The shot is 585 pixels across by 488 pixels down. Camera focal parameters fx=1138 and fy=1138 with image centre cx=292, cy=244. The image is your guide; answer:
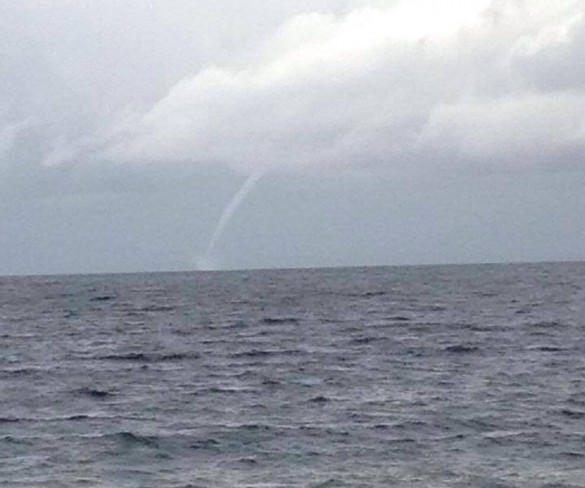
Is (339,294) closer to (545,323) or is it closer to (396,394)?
(545,323)

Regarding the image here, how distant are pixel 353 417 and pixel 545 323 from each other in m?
36.0

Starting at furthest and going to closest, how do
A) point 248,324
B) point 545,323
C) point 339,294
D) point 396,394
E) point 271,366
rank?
point 339,294, point 248,324, point 545,323, point 271,366, point 396,394

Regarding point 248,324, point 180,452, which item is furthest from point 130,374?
point 248,324

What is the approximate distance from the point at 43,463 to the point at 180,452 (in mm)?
3781

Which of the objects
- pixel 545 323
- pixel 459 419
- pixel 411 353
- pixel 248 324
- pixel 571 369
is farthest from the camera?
pixel 248 324

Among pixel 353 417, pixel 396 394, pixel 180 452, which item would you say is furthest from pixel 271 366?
pixel 180 452

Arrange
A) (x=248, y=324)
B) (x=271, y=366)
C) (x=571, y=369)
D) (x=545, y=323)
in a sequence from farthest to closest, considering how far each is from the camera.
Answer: (x=248, y=324) → (x=545, y=323) → (x=271, y=366) → (x=571, y=369)

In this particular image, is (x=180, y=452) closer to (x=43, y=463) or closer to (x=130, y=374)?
(x=43, y=463)

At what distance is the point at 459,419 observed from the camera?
36.0 meters

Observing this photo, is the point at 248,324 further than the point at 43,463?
Yes

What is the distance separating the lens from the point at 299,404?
39.3 meters

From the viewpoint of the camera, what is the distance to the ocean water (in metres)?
29.6

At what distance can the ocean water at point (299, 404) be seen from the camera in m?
29.6

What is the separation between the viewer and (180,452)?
3173 cm
